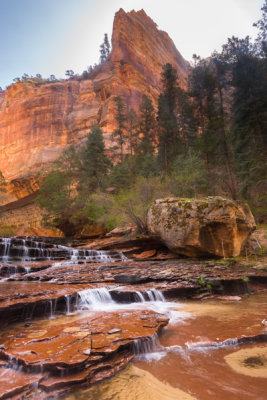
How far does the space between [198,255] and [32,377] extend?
31.7 ft

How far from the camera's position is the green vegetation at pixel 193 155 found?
16.6 m

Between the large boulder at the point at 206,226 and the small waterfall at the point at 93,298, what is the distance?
5.46 m

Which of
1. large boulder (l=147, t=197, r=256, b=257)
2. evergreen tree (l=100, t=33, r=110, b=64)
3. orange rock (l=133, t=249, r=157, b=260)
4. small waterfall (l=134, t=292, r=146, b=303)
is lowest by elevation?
orange rock (l=133, t=249, r=157, b=260)

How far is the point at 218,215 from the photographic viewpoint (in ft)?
34.1

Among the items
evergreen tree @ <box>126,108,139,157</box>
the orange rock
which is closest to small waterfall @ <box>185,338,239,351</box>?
the orange rock

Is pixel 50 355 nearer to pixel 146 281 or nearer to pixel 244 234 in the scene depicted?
pixel 146 281

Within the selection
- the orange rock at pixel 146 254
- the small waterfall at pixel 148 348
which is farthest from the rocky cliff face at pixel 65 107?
the small waterfall at pixel 148 348

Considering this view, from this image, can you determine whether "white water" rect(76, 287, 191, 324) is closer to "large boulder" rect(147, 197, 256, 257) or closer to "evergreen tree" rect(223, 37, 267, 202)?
"large boulder" rect(147, 197, 256, 257)

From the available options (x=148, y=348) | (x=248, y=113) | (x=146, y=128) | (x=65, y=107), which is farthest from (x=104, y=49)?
(x=148, y=348)

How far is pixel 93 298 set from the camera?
20.9 ft

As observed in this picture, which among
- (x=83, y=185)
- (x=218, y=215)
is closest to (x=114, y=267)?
(x=218, y=215)

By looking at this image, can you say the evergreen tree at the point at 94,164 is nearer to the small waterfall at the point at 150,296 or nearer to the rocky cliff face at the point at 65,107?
the rocky cliff face at the point at 65,107

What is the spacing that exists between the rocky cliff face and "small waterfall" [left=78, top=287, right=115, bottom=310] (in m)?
38.4

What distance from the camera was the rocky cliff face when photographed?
145ft
